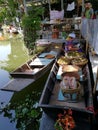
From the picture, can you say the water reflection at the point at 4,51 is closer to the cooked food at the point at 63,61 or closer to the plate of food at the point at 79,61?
the cooked food at the point at 63,61

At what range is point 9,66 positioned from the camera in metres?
11.7

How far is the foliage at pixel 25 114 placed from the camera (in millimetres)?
6172

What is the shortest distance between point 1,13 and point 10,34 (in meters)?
4.66

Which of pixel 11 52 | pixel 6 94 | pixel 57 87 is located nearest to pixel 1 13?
pixel 11 52

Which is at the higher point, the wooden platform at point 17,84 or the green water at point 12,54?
the wooden platform at point 17,84

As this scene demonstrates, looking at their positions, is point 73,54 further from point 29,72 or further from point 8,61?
point 8,61

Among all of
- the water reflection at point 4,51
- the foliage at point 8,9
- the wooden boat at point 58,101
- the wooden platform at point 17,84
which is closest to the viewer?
the wooden boat at point 58,101

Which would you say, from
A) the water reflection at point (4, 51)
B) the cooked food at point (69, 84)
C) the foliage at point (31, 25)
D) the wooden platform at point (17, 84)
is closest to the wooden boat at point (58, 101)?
the cooked food at point (69, 84)

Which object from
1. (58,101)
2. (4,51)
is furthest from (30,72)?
(4,51)

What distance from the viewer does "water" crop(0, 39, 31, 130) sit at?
6576 mm

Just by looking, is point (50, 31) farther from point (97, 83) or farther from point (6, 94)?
point (97, 83)

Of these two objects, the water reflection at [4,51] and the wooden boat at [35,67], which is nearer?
the wooden boat at [35,67]

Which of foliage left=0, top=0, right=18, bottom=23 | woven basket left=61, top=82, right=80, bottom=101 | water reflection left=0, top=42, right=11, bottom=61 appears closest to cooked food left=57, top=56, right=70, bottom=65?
woven basket left=61, top=82, right=80, bottom=101

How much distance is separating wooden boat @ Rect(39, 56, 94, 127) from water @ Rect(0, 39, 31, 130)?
3.96ft
